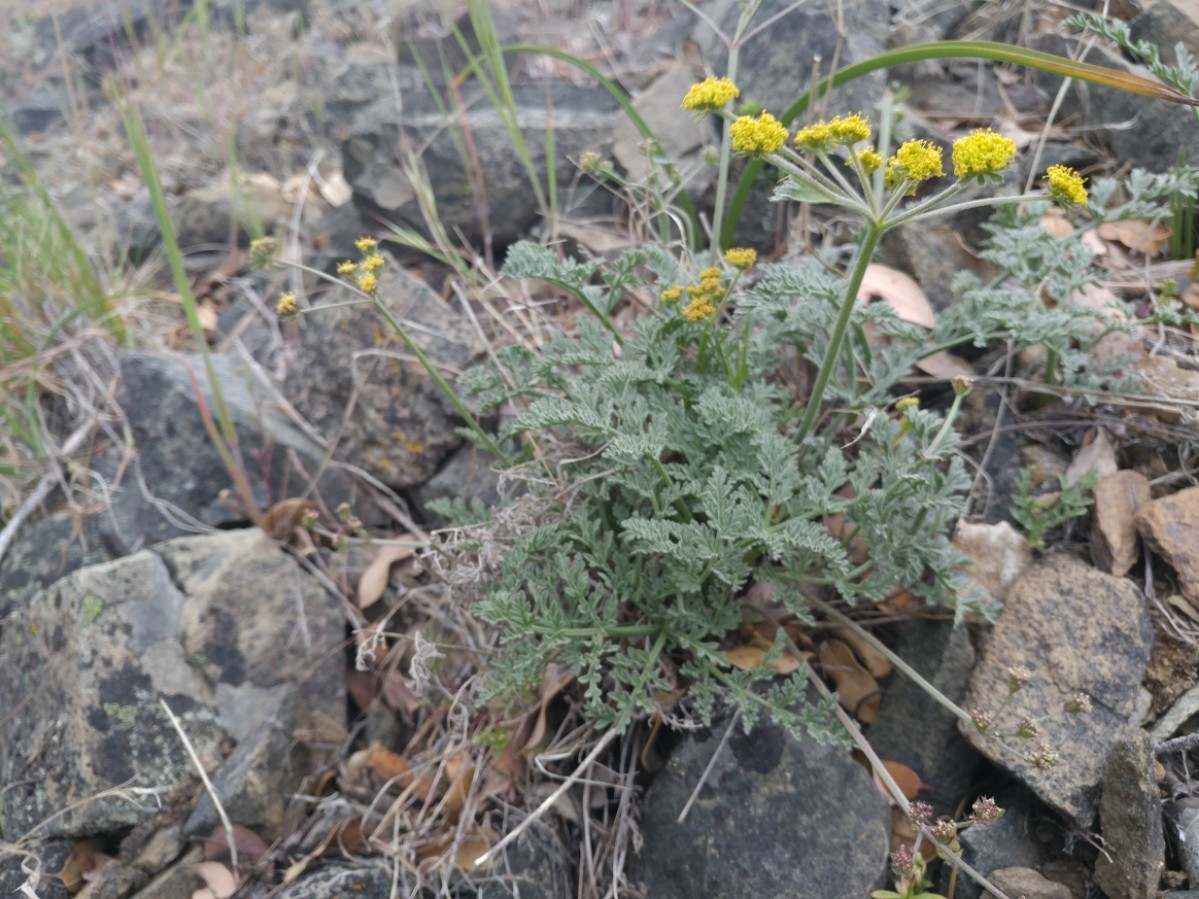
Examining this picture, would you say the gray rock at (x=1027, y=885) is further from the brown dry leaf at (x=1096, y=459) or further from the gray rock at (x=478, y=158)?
the gray rock at (x=478, y=158)

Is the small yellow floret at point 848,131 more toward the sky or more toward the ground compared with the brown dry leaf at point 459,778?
more toward the sky

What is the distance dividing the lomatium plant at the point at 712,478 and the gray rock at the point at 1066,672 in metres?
0.19

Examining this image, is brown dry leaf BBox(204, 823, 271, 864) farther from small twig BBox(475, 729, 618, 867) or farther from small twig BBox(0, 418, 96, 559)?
small twig BBox(0, 418, 96, 559)

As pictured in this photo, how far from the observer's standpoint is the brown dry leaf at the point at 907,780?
213 centimetres

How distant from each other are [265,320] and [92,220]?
1.62 metres

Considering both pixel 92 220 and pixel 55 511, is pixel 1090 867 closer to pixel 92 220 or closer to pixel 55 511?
pixel 55 511

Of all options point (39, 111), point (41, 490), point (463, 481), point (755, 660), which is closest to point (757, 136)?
point (755, 660)

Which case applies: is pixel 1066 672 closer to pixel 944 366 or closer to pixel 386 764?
pixel 944 366

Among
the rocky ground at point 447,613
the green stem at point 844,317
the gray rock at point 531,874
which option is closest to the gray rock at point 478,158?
the rocky ground at point 447,613

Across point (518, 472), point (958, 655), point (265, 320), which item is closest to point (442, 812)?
point (518, 472)

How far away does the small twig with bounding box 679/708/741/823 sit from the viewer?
2.09 metres

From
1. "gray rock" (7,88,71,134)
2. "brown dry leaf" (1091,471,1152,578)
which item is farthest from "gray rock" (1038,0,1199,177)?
"gray rock" (7,88,71,134)

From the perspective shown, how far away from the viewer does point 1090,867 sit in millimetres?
1925

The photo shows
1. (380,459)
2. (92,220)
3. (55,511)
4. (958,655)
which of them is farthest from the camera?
(92,220)
